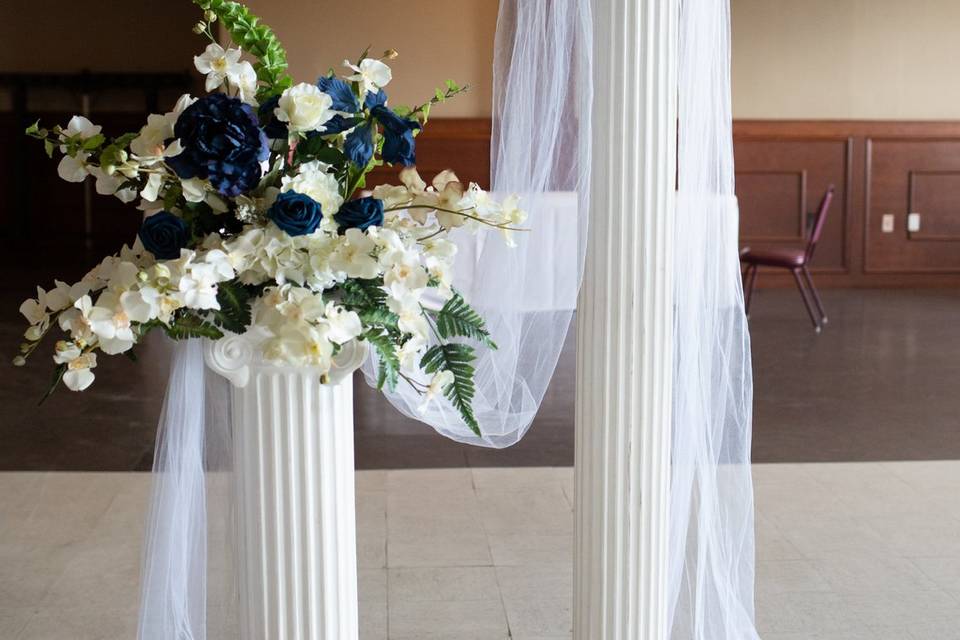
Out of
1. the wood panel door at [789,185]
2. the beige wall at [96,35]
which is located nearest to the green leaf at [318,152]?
the wood panel door at [789,185]

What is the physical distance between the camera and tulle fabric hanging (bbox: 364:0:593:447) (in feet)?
6.63

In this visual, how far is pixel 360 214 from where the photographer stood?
147cm

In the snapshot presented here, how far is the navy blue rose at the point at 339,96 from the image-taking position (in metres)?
1.50

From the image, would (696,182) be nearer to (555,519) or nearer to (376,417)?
(555,519)

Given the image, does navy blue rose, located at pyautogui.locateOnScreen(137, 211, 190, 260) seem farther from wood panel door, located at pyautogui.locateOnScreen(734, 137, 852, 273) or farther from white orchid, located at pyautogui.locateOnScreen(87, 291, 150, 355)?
wood panel door, located at pyautogui.locateOnScreen(734, 137, 852, 273)

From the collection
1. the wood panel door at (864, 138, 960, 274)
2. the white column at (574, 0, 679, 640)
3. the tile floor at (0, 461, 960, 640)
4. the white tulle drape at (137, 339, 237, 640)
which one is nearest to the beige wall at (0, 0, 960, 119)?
the wood panel door at (864, 138, 960, 274)

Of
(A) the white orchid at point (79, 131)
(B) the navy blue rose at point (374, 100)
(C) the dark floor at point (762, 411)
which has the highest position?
(B) the navy blue rose at point (374, 100)

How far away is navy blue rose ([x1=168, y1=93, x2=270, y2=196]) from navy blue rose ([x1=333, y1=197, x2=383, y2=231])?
0.43 ft

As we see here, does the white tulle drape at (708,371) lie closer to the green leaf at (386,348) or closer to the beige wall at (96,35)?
the green leaf at (386,348)

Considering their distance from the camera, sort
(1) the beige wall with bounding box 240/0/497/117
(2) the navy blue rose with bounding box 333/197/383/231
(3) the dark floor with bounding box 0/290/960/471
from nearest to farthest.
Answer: (2) the navy blue rose with bounding box 333/197/383/231 < (3) the dark floor with bounding box 0/290/960/471 < (1) the beige wall with bounding box 240/0/497/117

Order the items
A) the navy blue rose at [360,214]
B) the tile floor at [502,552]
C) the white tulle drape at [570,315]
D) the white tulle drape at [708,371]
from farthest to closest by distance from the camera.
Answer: the tile floor at [502,552] < the white tulle drape at [708,371] < the white tulle drape at [570,315] < the navy blue rose at [360,214]

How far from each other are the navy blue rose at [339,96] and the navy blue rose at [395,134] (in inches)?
1.4

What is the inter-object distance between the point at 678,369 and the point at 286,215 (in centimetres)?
91

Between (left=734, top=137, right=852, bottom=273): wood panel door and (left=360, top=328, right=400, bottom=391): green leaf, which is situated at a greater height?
(left=734, top=137, right=852, bottom=273): wood panel door
